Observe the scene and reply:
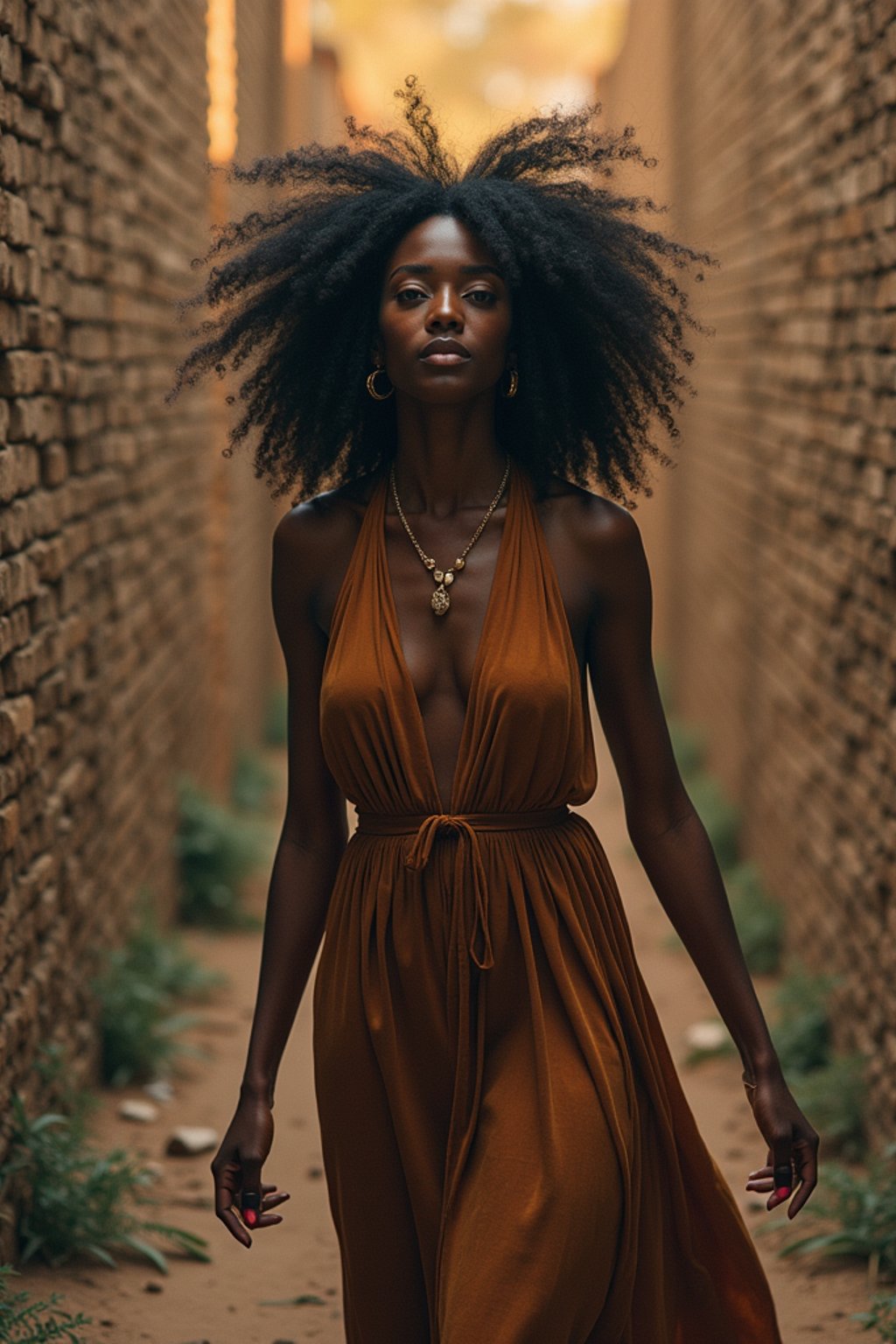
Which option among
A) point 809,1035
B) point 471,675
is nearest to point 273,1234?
point 809,1035

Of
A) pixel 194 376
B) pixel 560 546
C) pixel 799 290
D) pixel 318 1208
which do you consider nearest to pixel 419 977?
pixel 560 546

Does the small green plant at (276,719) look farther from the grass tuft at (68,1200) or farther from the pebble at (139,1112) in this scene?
the grass tuft at (68,1200)

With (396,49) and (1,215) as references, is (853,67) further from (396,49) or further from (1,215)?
(396,49)

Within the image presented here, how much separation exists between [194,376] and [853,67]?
2977 mm

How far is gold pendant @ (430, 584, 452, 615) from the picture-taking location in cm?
300

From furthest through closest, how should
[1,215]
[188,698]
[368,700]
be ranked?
[188,698] → [1,215] → [368,700]

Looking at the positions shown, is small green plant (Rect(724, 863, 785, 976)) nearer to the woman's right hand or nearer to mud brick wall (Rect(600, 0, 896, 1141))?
mud brick wall (Rect(600, 0, 896, 1141))

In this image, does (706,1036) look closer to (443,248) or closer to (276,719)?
(443,248)

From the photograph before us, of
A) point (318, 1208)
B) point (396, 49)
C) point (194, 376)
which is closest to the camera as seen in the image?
point (194, 376)

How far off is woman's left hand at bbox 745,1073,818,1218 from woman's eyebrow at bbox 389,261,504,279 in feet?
4.45

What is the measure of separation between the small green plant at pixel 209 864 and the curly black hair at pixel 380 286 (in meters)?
4.75

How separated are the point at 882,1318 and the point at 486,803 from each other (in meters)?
1.71

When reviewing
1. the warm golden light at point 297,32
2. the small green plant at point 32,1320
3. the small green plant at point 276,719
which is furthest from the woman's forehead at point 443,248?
the warm golden light at point 297,32

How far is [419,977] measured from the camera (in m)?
2.93
